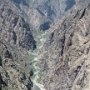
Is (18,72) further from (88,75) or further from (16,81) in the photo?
(88,75)

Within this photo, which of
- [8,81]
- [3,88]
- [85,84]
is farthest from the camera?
[85,84]

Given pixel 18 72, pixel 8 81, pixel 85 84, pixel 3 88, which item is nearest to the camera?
pixel 3 88

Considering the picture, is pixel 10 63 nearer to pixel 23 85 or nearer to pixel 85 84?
pixel 23 85

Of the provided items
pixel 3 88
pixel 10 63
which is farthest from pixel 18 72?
pixel 3 88

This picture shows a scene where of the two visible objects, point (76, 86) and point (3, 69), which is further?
point (76, 86)

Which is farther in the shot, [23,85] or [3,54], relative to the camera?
[3,54]

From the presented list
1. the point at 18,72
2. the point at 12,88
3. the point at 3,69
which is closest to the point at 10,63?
the point at 18,72

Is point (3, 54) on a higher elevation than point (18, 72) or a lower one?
higher

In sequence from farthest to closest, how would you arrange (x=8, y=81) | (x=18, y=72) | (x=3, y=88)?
(x=18, y=72) → (x=8, y=81) → (x=3, y=88)

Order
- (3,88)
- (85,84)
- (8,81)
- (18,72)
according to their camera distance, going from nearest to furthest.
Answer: (3,88)
(8,81)
(18,72)
(85,84)
